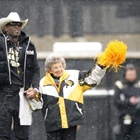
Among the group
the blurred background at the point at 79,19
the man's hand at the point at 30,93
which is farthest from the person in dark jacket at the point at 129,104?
the blurred background at the point at 79,19

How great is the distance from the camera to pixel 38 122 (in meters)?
13.1

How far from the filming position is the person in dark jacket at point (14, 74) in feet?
32.2

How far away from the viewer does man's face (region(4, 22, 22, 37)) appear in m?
9.91

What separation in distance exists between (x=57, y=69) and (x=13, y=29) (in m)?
0.67

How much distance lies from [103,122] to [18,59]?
3.69 metres

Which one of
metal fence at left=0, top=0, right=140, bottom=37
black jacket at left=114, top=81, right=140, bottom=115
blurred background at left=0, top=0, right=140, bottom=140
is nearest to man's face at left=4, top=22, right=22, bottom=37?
black jacket at left=114, top=81, right=140, bottom=115

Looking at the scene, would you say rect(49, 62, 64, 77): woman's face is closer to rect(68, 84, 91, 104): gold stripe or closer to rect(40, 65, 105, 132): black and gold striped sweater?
rect(40, 65, 105, 132): black and gold striped sweater

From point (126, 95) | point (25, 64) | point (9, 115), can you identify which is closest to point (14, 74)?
point (25, 64)

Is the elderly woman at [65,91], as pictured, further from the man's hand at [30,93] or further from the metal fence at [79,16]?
the metal fence at [79,16]

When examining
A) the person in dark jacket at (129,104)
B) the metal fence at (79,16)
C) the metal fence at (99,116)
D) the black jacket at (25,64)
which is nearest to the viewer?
the black jacket at (25,64)

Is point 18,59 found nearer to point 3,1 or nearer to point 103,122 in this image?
point 103,122

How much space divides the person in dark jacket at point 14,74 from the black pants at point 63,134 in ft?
1.01

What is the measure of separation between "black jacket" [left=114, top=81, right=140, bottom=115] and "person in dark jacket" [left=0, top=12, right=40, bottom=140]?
3.26 metres

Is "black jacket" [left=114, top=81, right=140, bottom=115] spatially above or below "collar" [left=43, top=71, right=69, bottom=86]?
below
